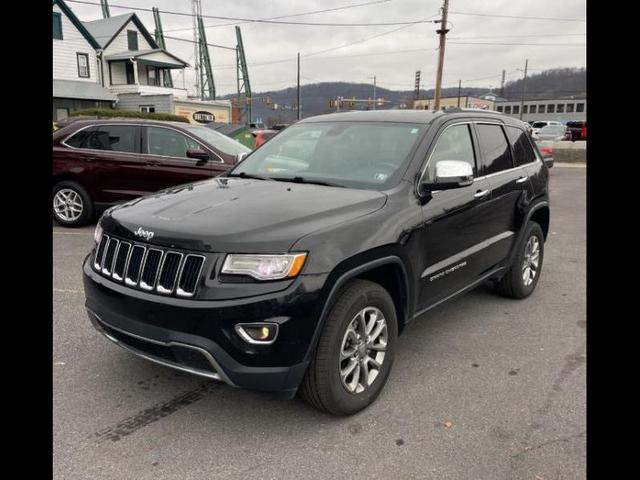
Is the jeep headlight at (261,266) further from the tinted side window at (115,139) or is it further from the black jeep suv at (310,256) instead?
the tinted side window at (115,139)

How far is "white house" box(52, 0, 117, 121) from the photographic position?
3416 centimetres

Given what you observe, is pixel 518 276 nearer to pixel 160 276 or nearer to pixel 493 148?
pixel 493 148

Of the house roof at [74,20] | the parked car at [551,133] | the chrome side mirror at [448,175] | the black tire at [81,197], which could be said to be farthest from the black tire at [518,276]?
the house roof at [74,20]

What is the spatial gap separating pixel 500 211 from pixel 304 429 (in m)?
2.57

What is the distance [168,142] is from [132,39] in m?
40.1

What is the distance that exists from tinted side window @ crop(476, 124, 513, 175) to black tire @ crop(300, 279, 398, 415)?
1935 mm

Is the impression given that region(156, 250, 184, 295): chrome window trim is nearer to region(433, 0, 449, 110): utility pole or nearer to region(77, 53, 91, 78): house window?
region(433, 0, 449, 110): utility pole

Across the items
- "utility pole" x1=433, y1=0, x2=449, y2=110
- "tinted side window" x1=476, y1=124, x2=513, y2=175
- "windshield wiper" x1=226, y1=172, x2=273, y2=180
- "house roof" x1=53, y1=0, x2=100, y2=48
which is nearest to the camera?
"windshield wiper" x1=226, y1=172, x2=273, y2=180

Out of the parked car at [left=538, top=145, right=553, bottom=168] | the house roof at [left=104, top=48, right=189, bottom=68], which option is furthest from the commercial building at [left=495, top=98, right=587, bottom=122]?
the parked car at [left=538, top=145, right=553, bottom=168]

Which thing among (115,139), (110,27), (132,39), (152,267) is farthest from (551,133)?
(152,267)

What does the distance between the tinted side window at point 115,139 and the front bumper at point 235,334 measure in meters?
6.03

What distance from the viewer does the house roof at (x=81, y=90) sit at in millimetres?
33938

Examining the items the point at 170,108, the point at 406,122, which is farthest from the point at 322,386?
the point at 170,108
